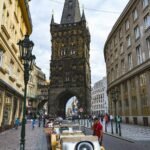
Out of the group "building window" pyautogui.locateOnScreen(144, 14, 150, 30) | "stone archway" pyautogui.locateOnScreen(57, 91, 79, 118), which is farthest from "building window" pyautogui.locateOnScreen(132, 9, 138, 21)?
"stone archway" pyautogui.locateOnScreen(57, 91, 79, 118)

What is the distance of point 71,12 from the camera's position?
240 feet

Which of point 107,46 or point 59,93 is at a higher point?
point 107,46

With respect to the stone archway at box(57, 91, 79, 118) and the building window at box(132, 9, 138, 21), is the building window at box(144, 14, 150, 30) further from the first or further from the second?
the stone archway at box(57, 91, 79, 118)

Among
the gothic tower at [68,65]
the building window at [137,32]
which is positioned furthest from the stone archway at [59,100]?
the building window at [137,32]

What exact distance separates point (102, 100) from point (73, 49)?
58.3m

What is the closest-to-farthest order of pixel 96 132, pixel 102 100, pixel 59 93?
pixel 96 132, pixel 59 93, pixel 102 100

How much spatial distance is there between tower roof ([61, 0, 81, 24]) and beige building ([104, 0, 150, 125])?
1258 inches

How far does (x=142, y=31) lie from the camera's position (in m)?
29.2

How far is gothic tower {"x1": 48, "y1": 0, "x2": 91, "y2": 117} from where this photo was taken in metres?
61.2

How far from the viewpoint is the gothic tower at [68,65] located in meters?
61.2

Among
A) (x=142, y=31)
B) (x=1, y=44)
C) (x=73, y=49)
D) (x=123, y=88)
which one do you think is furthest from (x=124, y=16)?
(x=73, y=49)

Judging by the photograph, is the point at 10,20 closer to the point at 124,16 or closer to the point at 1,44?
the point at 1,44

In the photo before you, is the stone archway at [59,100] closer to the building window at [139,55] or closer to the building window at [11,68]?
the building window at [139,55]

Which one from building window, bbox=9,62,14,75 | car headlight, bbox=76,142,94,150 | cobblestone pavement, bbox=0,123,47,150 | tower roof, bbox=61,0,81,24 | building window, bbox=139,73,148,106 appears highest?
tower roof, bbox=61,0,81,24
